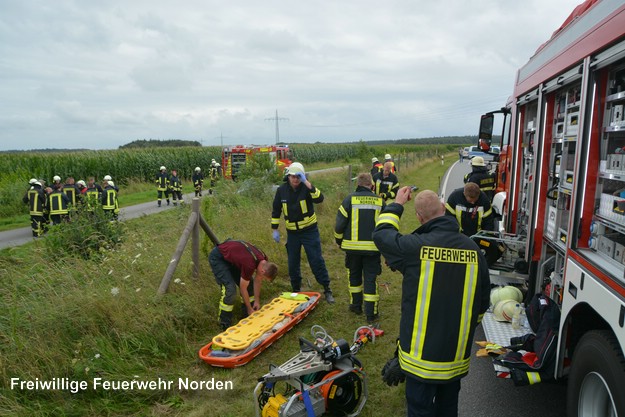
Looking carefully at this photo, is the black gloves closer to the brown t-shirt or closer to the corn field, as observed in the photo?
the brown t-shirt

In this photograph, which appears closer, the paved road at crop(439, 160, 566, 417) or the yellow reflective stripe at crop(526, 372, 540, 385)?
the yellow reflective stripe at crop(526, 372, 540, 385)

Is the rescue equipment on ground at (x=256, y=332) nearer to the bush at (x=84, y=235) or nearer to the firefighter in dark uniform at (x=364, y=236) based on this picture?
the firefighter in dark uniform at (x=364, y=236)

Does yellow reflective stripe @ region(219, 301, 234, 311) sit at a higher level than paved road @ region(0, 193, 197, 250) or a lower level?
higher

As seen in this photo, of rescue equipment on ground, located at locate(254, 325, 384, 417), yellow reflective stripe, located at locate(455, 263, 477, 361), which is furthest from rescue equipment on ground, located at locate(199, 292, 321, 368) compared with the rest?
yellow reflective stripe, located at locate(455, 263, 477, 361)

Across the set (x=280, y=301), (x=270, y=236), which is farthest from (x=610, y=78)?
(x=270, y=236)

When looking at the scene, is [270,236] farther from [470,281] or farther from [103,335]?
[470,281]

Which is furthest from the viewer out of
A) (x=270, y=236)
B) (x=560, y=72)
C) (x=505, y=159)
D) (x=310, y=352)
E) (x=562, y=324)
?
(x=270, y=236)

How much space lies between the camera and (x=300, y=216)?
599cm

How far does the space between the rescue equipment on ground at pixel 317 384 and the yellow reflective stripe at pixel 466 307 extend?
1040 millimetres

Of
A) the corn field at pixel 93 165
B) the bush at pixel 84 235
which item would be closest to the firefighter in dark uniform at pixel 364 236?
the bush at pixel 84 235

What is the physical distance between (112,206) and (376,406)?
458 inches

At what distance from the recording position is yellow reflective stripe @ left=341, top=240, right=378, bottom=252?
5.30m

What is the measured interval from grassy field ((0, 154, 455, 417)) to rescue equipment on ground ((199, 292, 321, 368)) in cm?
12

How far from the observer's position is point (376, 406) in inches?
148
